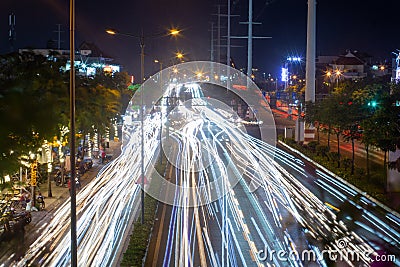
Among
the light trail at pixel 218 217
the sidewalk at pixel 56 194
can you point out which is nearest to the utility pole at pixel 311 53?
the light trail at pixel 218 217

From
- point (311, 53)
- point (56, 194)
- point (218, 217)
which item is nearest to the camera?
point (218, 217)

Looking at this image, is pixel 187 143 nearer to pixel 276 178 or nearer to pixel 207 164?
pixel 207 164

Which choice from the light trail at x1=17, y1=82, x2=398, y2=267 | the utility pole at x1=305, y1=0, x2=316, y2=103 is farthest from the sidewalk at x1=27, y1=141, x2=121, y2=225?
the utility pole at x1=305, y1=0, x2=316, y2=103

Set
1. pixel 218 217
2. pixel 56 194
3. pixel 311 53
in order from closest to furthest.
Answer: pixel 218 217 → pixel 56 194 → pixel 311 53

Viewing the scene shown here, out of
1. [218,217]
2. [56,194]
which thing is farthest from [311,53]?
[218,217]

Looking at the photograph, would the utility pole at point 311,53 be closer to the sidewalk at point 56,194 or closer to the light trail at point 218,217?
the light trail at point 218,217

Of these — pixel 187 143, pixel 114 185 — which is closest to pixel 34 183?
pixel 114 185

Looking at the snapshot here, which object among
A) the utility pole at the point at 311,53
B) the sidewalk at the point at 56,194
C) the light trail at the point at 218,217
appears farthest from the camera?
the utility pole at the point at 311,53

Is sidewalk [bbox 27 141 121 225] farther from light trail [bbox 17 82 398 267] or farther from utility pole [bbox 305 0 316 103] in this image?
utility pole [bbox 305 0 316 103]

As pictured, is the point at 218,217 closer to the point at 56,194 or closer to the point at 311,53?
the point at 56,194

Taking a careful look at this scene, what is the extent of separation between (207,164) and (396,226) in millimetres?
12497

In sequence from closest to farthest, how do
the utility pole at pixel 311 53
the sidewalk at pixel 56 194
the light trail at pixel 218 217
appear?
1. the light trail at pixel 218 217
2. the sidewalk at pixel 56 194
3. the utility pole at pixel 311 53

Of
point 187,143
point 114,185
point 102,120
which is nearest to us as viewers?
point 102,120

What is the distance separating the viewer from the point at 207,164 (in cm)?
2648
